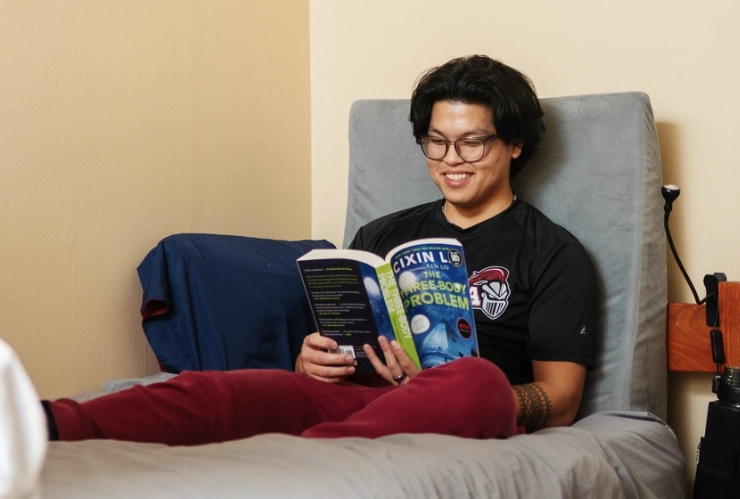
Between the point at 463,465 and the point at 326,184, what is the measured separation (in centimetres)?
143

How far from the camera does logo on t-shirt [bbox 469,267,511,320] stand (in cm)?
Result: 164

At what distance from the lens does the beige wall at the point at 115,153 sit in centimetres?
162

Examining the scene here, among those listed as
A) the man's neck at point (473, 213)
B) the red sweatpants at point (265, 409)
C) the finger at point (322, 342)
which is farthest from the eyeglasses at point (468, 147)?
the red sweatpants at point (265, 409)

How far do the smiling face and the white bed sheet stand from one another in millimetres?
521

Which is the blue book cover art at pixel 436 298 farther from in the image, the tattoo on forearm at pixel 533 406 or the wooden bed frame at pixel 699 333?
the wooden bed frame at pixel 699 333

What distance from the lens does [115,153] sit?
183cm

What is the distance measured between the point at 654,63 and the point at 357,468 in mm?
1250

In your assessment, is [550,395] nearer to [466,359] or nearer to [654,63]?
[466,359]

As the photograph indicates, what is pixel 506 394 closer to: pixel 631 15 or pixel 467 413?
pixel 467 413

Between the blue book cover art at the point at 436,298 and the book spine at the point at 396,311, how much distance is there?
0.08 ft

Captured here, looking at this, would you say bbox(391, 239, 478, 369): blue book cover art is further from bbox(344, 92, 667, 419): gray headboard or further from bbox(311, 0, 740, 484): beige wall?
bbox(311, 0, 740, 484): beige wall

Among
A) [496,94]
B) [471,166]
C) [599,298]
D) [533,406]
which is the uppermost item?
[496,94]

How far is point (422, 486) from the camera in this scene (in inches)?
38.8

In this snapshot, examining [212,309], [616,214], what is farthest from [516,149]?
[212,309]
